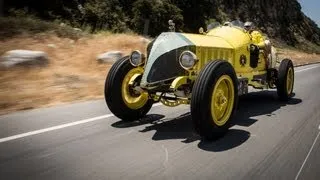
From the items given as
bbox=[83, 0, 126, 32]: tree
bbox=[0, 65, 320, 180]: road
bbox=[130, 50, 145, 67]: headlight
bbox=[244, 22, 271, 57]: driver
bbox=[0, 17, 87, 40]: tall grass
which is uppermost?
bbox=[83, 0, 126, 32]: tree

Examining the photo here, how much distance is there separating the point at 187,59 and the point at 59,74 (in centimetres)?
587

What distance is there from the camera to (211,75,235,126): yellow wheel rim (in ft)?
19.4

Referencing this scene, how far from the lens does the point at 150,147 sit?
5.54 meters

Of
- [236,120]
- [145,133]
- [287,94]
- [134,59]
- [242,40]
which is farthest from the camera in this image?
[287,94]

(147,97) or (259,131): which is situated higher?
(147,97)

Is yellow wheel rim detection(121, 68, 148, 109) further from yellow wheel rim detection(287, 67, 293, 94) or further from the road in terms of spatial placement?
yellow wheel rim detection(287, 67, 293, 94)

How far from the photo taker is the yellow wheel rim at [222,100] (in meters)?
5.91

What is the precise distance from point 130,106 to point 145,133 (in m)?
0.78

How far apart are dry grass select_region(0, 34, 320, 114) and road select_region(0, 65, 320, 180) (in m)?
1.06

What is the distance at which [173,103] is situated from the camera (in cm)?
644

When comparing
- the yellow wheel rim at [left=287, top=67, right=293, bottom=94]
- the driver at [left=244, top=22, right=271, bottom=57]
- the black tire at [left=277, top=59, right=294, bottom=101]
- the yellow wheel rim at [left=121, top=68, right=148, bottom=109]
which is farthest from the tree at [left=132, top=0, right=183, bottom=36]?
the yellow wheel rim at [left=121, top=68, right=148, bottom=109]


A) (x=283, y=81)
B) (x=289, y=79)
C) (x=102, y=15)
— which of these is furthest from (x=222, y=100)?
(x=102, y=15)

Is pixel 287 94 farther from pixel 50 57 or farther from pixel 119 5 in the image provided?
pixel 119 5

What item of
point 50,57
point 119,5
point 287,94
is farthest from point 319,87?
point 119,5
